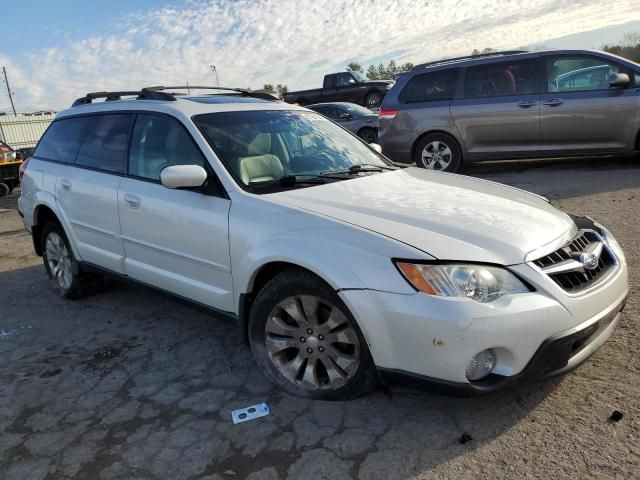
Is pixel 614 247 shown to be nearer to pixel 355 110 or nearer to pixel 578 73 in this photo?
pixel 578 73

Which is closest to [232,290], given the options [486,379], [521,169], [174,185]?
[174,185]

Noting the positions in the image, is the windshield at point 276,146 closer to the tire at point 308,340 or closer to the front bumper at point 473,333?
the tire at point 308,340

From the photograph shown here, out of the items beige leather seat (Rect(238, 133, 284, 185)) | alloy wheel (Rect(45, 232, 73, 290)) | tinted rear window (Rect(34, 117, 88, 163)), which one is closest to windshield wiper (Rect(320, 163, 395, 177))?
beige leather seat (Rect(238, 133, 284, 185))

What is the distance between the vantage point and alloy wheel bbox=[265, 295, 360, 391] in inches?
110

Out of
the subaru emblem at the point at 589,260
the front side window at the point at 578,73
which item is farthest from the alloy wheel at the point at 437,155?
the subaru emblem at the point at 589,260

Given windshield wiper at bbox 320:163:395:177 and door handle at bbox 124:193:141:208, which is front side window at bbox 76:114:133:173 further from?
windshield wiper at bbox 320:163:395:177

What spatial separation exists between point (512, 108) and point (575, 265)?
258 inches

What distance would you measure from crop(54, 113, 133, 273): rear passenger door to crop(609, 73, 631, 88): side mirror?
22.8 ft

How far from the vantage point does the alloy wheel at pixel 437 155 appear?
30.3 feet

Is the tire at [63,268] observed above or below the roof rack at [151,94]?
below

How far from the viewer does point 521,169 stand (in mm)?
9680

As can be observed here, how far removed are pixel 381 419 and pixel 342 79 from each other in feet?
77.4

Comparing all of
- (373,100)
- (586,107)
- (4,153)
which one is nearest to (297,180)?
(586,107)

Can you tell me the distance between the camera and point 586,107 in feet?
26.9
